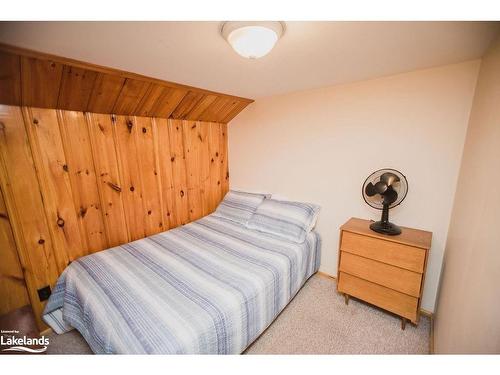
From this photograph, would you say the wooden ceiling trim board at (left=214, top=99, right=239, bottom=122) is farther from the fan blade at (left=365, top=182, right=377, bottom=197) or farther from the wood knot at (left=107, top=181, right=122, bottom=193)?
the fan blade at (left=365, top=182, right=377, bottom=197)

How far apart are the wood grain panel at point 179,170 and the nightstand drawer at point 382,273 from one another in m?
1.75

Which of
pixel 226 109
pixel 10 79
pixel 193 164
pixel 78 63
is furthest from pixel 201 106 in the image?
pixel 10 79

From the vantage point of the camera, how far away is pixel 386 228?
1.59 metres

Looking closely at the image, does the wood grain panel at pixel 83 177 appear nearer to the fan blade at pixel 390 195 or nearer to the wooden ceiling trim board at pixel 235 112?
the wooden ceiling trim board at pixel 235 112

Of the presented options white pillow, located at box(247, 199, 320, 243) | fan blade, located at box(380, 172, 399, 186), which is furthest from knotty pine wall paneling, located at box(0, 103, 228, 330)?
fan blade, located at box(380, 172, 399, 186)

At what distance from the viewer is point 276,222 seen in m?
2.06

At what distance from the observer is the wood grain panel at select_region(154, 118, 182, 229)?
7.09 feet

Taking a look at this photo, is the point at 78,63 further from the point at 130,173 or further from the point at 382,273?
the point at 382,273

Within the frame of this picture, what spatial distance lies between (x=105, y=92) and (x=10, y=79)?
468mm

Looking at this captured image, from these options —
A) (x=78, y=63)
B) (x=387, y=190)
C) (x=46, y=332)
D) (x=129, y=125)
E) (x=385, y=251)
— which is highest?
(x=78, y=63)

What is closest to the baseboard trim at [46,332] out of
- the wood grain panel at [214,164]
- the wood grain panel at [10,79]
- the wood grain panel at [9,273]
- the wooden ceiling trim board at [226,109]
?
the wood grain panel at [9,273]

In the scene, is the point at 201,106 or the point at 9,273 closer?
the point at 9,273
